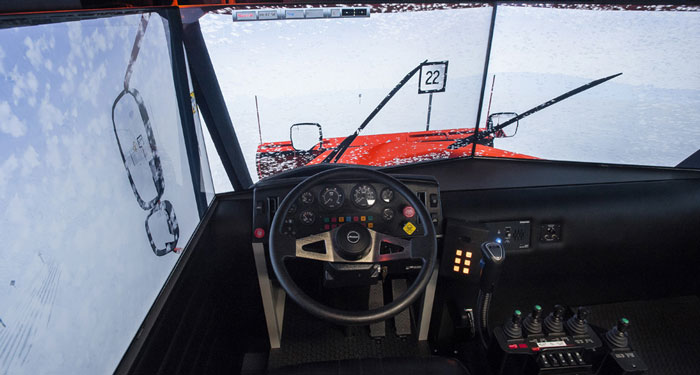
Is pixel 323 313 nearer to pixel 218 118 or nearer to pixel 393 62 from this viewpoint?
pixel 218 118

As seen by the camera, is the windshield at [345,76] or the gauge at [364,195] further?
the windshield at [345,76]

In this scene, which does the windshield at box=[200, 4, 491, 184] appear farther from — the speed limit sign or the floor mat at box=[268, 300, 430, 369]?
the floor mat at box=[268, 300, 430, 369]

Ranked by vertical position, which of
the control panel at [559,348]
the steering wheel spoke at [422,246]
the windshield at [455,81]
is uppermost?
the windshield at [455,81]

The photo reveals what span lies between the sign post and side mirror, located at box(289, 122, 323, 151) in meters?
0.60

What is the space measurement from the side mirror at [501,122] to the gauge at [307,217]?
1.36 m

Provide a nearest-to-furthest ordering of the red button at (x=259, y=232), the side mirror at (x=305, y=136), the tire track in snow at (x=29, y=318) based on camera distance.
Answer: the tire track in snow at (x=29, y=318) → the red button at (x=259, y=232) → the side mirror at (x=305, y=136)

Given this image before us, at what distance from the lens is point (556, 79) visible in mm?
2031

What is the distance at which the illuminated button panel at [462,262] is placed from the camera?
5.35 ft

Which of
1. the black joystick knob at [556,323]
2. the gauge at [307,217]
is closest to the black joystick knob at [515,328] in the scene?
the black joystick knob at [556,323]

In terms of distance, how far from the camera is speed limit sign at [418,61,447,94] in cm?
198

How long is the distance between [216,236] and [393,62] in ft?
3.99

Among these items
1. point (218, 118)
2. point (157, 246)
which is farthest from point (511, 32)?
point (157, 246)

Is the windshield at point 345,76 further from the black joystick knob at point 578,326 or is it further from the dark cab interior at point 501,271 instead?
the black joystick knob at point 578,326

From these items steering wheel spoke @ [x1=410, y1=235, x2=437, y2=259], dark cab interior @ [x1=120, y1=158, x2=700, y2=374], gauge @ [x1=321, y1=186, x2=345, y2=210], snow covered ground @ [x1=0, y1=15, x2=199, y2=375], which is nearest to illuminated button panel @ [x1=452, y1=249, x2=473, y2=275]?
dark cab interior @ [x1=120, y1=158, x2=700, y2=374]
